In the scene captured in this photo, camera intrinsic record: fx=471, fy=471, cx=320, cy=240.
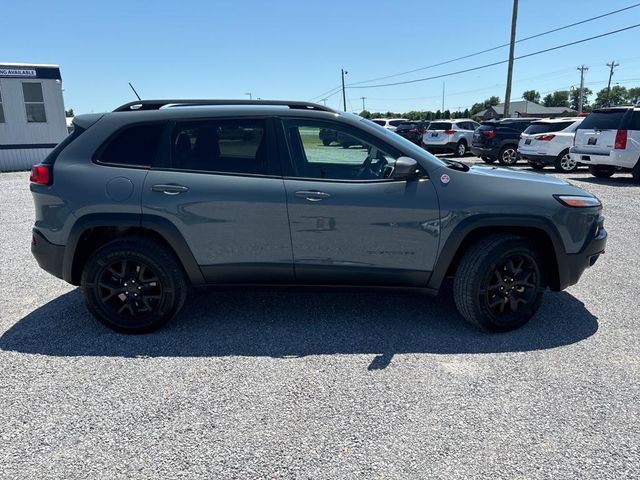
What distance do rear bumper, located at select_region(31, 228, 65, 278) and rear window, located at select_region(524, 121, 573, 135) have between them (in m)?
14.4

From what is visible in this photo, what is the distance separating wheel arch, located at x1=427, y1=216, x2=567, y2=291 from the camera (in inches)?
139

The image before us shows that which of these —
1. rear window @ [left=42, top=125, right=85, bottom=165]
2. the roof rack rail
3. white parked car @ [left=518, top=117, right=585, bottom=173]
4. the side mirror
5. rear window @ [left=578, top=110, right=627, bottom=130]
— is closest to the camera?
the side mirror

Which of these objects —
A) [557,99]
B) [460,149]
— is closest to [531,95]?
[557,99]

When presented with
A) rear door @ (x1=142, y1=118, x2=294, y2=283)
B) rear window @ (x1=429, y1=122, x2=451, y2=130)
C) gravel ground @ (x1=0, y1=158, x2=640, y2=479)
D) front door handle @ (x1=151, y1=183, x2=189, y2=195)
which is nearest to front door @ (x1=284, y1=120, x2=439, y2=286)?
rear door @ (x1=142, y1=118, x2=294, y2=283)

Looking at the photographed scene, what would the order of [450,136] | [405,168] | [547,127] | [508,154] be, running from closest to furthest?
[405,168], [547,127], [508,154], [450,136]

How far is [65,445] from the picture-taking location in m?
2.44

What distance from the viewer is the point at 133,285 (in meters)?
3.66

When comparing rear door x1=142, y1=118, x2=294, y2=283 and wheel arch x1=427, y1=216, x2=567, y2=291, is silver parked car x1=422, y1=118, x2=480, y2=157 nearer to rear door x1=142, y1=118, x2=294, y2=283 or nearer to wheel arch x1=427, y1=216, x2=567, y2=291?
wheel arch x1=427, y1=216, x2=567, y2=291

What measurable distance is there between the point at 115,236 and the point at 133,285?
45 centimetres

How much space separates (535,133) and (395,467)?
14.5 meters

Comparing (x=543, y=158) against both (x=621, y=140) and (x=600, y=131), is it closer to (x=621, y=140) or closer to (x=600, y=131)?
(x=600, y=131)

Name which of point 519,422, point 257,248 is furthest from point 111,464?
point 519,422

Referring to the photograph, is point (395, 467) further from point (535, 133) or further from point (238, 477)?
point (535, 133)

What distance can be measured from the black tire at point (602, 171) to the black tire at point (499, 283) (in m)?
11.1
